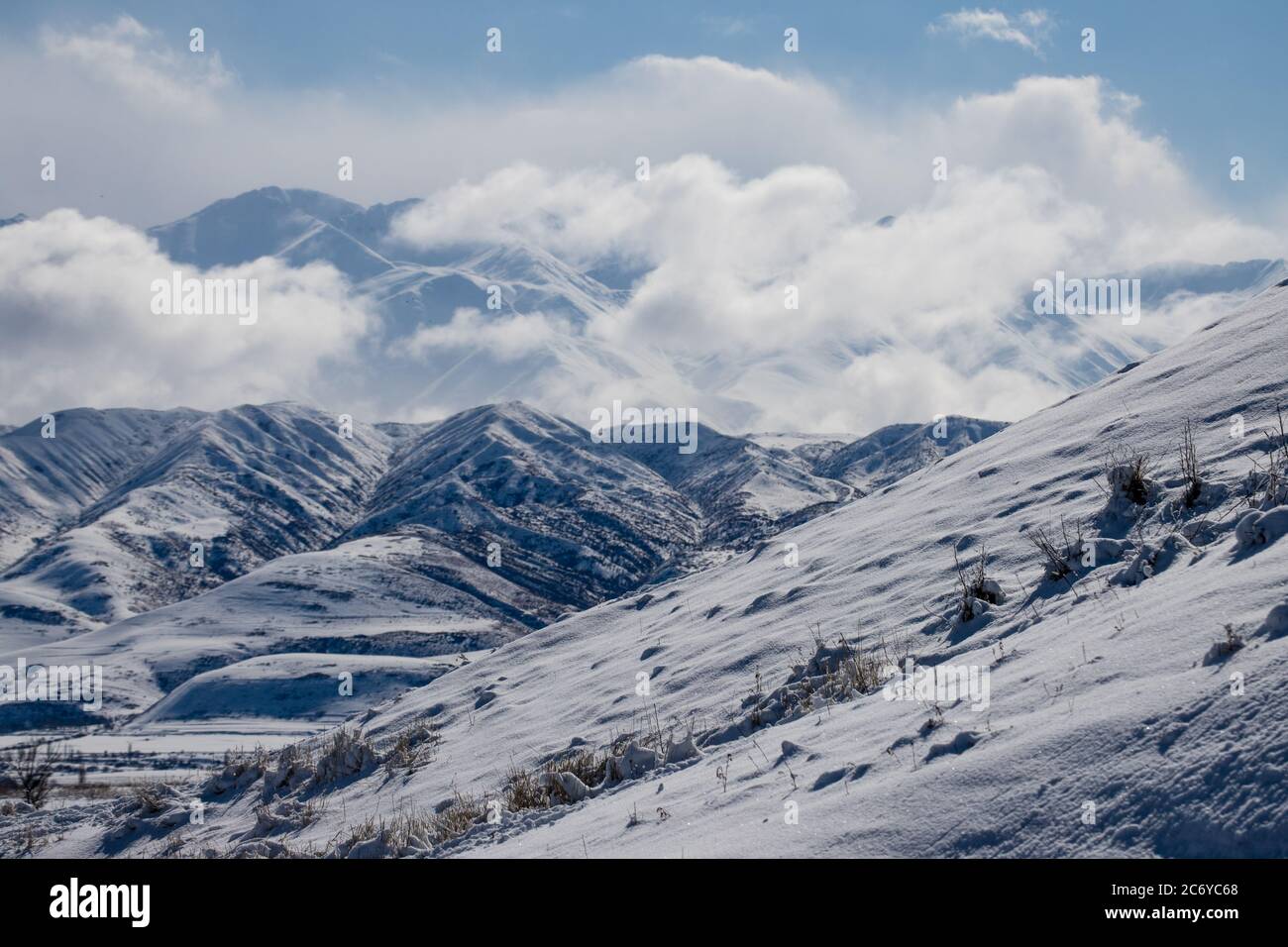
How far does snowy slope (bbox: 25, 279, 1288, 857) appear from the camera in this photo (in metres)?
4.02

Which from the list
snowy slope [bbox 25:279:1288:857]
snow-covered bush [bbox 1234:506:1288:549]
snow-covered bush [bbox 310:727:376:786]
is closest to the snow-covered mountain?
snow-covered bush [bbox 310:727:376:786]

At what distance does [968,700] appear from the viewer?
5570 mm

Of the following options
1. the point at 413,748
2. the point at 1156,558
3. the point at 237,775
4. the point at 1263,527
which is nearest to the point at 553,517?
the point at 237,775

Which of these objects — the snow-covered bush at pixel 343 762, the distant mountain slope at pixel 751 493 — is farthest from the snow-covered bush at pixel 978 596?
the distant mountain slope at pixel 751 493

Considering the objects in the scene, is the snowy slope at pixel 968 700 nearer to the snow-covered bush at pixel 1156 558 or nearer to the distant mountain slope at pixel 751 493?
the snow-covered bush at pixel 1156 558

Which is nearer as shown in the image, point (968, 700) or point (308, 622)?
point (968, 700)

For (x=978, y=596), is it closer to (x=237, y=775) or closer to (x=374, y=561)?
(x=237, y=775)

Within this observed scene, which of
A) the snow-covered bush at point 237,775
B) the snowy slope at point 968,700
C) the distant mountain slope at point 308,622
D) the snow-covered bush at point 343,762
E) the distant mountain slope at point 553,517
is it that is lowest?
the snow-covered bush at point 237,775

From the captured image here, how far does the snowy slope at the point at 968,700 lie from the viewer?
4020mm

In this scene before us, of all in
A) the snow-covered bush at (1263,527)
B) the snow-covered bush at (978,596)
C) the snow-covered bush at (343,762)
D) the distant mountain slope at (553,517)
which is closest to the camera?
the snow-covered bush at (1263,527)
